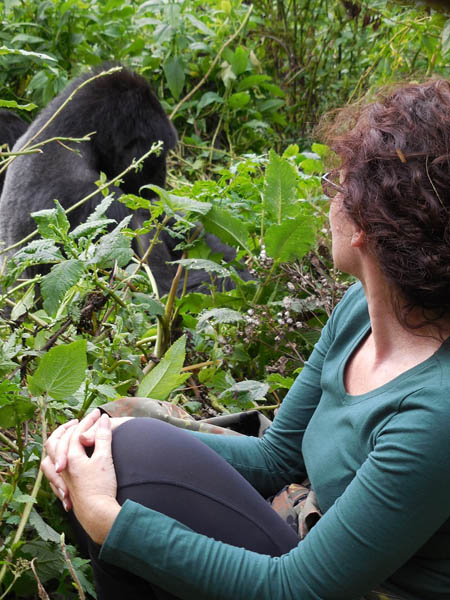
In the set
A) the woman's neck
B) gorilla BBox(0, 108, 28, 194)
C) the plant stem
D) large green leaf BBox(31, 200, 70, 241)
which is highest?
the woman's neck

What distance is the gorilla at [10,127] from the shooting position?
12.5 ft

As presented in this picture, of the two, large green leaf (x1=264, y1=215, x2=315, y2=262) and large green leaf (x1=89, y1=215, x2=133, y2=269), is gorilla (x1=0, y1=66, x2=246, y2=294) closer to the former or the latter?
large green leaf (x1=264, y1=215, x2=315, y2=262)

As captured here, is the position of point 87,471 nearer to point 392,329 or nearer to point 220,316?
point 392,329

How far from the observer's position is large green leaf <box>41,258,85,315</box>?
4.63 feet

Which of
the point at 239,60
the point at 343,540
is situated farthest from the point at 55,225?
the point at 239,60

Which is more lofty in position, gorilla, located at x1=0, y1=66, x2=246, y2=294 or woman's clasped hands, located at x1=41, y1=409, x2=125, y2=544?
woman's clasped hands, located at x1=41, y1=409, x2=125, y2=544

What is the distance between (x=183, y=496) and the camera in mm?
1160

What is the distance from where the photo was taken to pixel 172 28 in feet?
14.0

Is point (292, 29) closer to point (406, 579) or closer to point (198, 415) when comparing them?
point (198, 415)

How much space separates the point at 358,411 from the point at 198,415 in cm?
78

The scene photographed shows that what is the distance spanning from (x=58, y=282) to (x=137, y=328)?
0.34 meters

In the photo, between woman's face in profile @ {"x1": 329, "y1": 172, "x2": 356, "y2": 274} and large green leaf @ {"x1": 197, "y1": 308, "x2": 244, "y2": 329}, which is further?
large green leaf @ {"x1": 197, "y1": 308, "x2": 244, "y2": 329}

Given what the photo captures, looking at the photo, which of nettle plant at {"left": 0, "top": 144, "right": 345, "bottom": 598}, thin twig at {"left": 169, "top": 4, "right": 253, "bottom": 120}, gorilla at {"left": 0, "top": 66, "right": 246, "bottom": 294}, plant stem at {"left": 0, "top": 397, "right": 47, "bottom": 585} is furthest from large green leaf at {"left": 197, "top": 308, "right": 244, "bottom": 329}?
thin twig at {"left": 169, "top": 4, "right": 253, "bottom": 120}

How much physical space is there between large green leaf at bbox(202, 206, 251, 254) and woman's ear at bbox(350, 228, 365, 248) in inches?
33.8
